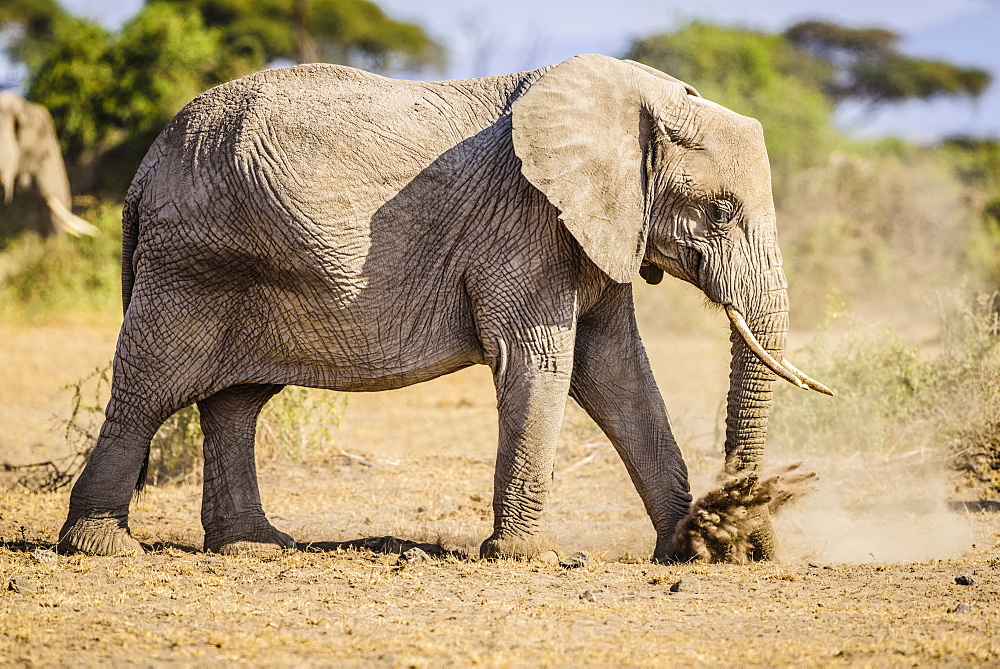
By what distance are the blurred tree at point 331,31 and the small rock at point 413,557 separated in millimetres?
25376

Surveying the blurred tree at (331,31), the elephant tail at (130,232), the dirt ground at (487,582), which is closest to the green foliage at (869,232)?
the dirt ground at (487,582)

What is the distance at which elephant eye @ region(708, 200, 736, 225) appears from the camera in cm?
607

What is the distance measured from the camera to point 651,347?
→ 52.9ft

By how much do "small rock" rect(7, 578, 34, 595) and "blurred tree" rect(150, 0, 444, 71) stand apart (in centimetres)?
2583

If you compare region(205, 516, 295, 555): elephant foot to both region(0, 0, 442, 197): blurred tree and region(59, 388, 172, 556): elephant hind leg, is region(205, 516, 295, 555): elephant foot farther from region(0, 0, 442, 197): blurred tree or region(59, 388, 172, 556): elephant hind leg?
region(0, 0, 442, 197): blurred tree

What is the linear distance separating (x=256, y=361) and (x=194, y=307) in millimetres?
431

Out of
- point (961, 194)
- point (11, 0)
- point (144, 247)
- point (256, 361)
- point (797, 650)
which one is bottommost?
point (797, 650)

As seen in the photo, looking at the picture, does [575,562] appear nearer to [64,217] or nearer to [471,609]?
[471,609]

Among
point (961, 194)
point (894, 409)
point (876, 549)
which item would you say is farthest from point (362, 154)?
point (961, 194)

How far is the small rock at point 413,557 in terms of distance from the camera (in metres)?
6.11

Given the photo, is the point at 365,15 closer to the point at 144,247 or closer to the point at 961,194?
the point at 961,194

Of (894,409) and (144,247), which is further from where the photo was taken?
(894,409)

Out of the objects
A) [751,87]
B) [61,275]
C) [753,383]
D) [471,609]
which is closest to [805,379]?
[753,383]

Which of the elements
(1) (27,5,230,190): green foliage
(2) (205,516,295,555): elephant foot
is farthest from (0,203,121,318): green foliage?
(2) (205,516,295,555): elephant foot
